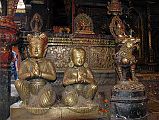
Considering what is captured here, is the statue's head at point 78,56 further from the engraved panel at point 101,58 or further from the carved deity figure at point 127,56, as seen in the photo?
the engraved panel at point 101,58

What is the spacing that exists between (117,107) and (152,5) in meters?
6.22

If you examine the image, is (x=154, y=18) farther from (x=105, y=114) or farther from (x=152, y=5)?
(x=105, y=114)

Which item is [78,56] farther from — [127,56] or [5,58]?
[5,58]

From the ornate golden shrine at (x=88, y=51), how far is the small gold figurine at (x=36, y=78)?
1.51 m

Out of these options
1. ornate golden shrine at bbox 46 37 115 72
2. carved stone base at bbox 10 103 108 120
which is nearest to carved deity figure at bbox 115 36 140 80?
carved stone base at bbox 10 103 108 120

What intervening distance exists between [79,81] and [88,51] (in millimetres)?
1950

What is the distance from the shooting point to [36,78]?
410cm

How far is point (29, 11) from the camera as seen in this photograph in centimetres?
792

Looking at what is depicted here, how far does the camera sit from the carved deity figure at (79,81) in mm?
4008

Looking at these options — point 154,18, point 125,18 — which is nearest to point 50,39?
point 125,18

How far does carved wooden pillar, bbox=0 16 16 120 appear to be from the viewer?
13.3ft

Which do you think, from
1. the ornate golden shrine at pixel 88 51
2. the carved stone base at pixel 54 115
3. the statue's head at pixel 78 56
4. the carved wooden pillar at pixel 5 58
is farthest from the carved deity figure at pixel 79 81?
the ornate golden shrine at pixel 88 51

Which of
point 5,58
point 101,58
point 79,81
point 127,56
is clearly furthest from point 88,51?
point 5,58

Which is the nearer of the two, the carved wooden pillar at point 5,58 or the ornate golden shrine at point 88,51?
the carved wooden pillar at point 5,58
